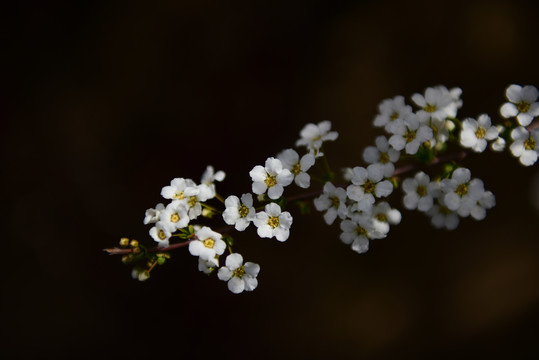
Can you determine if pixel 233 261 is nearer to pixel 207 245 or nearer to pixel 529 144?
pixel 207 245

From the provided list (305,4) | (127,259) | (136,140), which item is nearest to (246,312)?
(136,140)

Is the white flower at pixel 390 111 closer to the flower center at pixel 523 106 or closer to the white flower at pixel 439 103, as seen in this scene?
the white flower at pixel 439 103

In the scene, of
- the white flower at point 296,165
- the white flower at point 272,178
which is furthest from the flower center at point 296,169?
the white flower at point 272,178

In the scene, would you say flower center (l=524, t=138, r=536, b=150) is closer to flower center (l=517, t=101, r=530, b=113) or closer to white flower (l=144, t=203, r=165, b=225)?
flower center (l=517, t=101, r=530, b=113)

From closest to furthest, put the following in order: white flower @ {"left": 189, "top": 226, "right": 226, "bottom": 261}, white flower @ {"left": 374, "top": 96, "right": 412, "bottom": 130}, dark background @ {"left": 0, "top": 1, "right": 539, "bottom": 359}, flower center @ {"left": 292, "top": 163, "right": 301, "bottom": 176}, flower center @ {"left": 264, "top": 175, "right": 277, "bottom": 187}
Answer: white flower @ {"left": 189, "top": 226, "right": 226, "bottom": 261}, flower center @ {"left": 264, "top": 175, "right": 277, "bottom": 187}, flower center @ {"left": 292, "top": 163, "right": 301, "bottom": 176}, white flower @ {"left": 374, "top": 96, "right": 412, "bottom": 130}, dark background @ {"left": 0, "top": 1, "right": 539, "bottom": 359}

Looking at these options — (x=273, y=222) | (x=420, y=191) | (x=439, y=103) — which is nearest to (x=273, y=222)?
(x=273, y=222)

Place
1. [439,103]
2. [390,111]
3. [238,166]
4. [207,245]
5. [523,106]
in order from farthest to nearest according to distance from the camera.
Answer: [238,166]
[390,111]
[439,103]
[523,106]
[207,245]

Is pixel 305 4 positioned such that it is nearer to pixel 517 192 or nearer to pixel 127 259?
pixel 517 192

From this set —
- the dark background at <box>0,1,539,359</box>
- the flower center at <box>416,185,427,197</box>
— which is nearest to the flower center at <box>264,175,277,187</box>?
the flower center at <box>416,185,427,197</box>

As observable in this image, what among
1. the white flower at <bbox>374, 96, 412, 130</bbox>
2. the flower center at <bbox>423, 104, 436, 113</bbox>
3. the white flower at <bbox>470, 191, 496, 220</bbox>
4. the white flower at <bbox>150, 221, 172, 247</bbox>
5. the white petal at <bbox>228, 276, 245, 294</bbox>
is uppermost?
the white flower at <bbox>374, 96, 412, 130</bbox>
